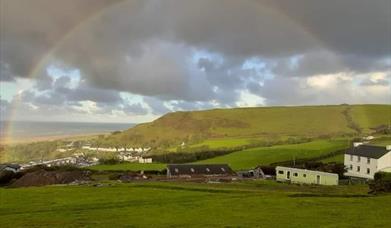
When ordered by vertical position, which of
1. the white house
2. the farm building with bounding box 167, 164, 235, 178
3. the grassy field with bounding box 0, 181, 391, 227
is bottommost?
the grassy field with bounding box 0, 181, 391, 227

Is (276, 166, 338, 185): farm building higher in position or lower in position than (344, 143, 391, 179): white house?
lower

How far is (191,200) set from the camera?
2160 inches

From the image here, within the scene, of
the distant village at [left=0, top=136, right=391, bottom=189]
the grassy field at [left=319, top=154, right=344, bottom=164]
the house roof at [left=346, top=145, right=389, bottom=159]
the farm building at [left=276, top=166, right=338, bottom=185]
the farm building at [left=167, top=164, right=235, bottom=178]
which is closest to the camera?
the farm building at [left=276, top=166, right=338, bottom=185]

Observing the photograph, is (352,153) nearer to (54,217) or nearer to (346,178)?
(346,178)

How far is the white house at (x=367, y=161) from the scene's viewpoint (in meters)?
99.9

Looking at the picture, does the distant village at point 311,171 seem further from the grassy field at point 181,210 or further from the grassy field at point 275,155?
the grassy field at point 181,210

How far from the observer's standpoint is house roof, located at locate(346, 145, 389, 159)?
101 metres

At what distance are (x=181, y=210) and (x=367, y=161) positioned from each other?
2699 inches

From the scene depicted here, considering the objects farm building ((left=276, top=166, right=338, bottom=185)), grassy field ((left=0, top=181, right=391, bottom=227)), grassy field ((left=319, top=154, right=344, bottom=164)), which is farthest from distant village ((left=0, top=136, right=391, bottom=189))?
grassy field ((left=0, top=181, right=391, bottom=227))

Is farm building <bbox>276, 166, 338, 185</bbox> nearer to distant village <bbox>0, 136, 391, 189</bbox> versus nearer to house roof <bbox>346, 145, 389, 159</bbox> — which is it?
distant village <bbox>0, 136, 391, 189</bbox>

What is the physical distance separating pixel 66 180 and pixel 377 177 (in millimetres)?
60612

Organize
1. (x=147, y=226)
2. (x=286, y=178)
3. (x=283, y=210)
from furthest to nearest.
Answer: (x=286, y=178) → (x=283, y=210) → (x=147, y=226)

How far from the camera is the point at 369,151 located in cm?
10506

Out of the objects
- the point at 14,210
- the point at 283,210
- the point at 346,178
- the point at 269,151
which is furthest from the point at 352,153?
the point at 14,210
